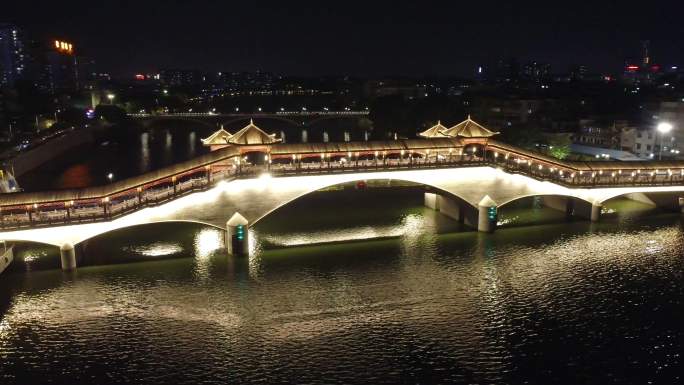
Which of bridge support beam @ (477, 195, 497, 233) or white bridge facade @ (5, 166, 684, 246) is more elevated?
white bridge facade @ (5, 166, 684, 246)

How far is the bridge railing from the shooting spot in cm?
3450

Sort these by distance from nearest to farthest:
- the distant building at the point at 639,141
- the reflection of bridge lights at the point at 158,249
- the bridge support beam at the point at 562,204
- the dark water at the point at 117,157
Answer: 1. the reflection of bridge lights at the point at 158,249
2. the bridge support beam at the point at 562,204
3. the distant building at the point at 639,141
4. the dark water at the point at 117,157

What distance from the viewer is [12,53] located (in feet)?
561

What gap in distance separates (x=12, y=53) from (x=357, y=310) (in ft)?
583

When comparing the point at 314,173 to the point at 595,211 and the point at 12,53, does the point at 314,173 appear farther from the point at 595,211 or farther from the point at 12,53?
the point at 12,53

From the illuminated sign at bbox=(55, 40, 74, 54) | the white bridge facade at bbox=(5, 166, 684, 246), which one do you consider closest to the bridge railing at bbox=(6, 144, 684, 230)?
the white bridge facade at bbox=(5, 166, 684, 246)

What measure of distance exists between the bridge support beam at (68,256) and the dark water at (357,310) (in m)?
0.58

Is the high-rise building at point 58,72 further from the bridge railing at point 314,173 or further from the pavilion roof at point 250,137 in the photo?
the bridge railing at point 314,173

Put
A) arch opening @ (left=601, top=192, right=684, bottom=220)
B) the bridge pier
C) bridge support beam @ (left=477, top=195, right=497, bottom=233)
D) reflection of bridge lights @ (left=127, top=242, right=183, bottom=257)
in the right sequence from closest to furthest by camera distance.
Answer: reflection of bridge lights @ (left=127, top=242, right=183, bottom=257) < bridge support beam @ (left=477, top=195, right=497, bottom=233) < the bridge pier < arch opening @ (left=601, top=192, right=684, bottom=220)

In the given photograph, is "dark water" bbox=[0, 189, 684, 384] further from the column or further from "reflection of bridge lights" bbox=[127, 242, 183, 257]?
the column

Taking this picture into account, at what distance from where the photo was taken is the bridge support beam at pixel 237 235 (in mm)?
37812

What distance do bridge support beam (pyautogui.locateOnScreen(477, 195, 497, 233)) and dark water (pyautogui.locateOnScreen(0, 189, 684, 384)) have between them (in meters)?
0.75

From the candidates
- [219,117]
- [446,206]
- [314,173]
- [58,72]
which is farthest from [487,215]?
[58,72]

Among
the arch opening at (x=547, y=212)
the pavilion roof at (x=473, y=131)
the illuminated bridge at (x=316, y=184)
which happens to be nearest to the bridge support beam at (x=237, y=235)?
the illuminated bridge at (x=316, y=184)
